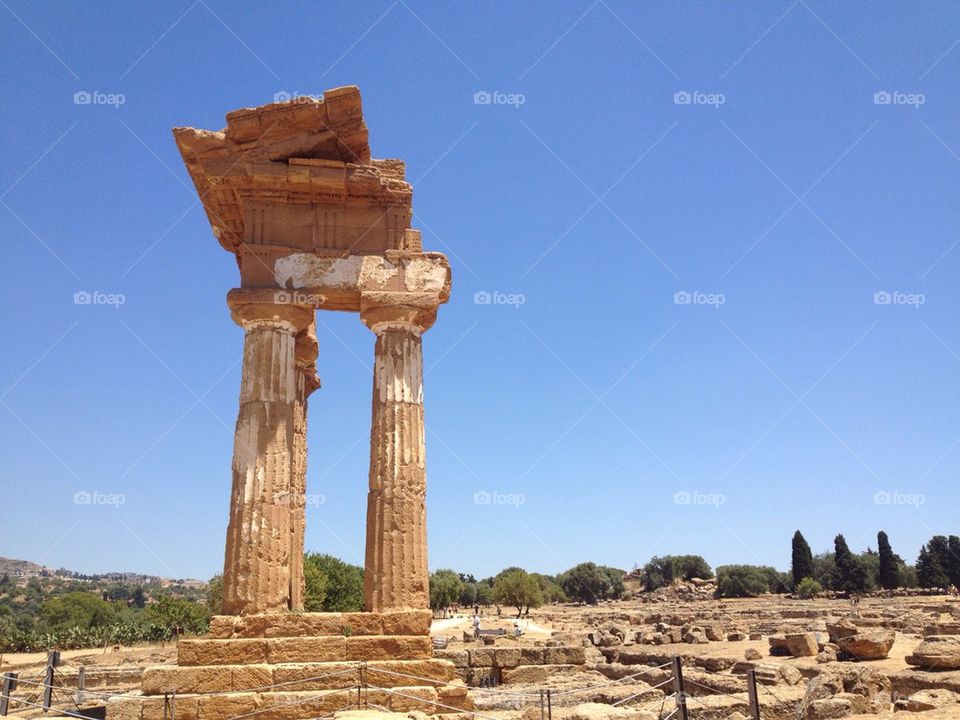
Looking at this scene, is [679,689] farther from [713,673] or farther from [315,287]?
[315,287]

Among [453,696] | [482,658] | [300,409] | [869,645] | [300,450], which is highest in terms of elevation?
[300,409]

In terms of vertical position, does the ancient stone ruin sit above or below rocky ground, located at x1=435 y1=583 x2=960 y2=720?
above

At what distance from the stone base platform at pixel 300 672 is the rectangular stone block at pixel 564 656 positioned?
10760 mm

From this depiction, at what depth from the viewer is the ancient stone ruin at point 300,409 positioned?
9.93 meters

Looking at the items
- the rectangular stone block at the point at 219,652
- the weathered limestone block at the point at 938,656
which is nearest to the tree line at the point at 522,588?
the weathered limestone block at the point at 938,656

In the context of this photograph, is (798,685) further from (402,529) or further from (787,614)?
(787,614)

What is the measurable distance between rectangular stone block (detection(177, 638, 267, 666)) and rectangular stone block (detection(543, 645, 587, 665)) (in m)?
12.0

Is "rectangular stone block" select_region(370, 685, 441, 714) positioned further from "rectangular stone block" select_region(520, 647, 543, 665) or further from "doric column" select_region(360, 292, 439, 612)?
"rectangular stone block" select_region(520, 647, 543, 665)

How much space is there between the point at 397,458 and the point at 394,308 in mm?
2646

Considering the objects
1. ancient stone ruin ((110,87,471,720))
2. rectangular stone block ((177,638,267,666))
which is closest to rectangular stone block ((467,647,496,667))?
ancient stone ruin ((110,87,471,720))

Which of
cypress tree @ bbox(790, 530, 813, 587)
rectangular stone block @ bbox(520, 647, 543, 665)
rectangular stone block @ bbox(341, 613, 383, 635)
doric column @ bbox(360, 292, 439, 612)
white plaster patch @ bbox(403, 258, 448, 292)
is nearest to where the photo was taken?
rectangular stone block @ bbox(341, 613, 383, 635)

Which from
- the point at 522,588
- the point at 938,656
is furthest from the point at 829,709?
the point at 522,588

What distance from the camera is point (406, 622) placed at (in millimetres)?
10789

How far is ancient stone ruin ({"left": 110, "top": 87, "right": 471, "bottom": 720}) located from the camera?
9.93 m
